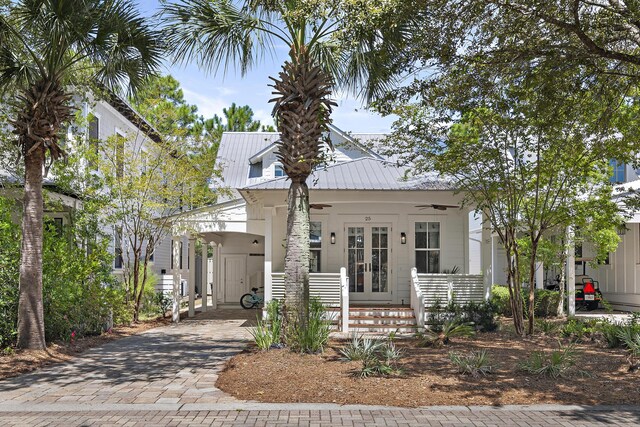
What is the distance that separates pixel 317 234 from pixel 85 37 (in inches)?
340

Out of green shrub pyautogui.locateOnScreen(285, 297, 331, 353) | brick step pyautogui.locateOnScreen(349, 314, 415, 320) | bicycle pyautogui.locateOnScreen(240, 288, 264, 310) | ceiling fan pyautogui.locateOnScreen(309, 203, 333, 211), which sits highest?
ceiling fan pyautogui.locateOnScreen(309, 203, 333, 211)

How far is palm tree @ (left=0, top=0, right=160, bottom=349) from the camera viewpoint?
1019 cm

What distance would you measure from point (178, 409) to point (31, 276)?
487cm

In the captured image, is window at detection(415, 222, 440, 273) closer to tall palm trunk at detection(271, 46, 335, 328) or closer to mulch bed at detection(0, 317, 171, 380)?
tall palm trunk at detection(271, 46, 335, 328)

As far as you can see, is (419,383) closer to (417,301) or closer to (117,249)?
(417,301)

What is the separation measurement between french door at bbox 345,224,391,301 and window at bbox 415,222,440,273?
84cm

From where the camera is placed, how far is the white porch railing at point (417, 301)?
14019 mm

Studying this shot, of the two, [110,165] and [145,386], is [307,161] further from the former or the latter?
[110,165]

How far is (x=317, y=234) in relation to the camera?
17328 mm

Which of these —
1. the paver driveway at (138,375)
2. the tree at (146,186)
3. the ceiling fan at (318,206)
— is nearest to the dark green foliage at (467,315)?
the ceiling fan at (318,206)

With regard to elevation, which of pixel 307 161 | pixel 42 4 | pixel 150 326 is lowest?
pixel 150 326

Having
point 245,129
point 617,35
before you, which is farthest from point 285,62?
point 245,129

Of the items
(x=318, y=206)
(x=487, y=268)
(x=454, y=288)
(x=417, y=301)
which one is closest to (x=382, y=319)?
(x=417, y=301)

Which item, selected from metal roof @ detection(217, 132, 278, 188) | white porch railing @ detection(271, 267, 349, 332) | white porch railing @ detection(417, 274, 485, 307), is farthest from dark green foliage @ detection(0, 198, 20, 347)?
metal roof @ detection(217, 132, 278, 188)
